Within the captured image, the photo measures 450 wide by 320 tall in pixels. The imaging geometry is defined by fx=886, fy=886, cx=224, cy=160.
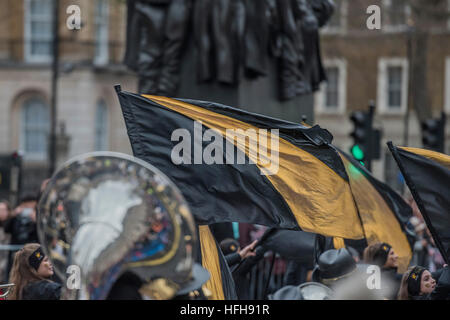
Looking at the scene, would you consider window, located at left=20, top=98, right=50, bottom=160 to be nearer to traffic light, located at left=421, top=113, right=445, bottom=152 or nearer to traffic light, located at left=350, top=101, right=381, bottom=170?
traffic light, located at left=421, top=113, right=445, bottom=152

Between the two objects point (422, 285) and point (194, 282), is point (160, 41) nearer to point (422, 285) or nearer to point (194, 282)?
point (422, 285)

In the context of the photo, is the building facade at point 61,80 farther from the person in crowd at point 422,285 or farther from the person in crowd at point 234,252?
the person in crowd at point 422,285

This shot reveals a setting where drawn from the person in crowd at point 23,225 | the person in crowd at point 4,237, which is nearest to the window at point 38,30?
the person in crowd at point 4,237

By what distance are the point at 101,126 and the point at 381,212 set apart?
29875mm

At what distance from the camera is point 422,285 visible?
235 inches

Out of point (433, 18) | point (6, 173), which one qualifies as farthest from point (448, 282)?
point (433, 18)

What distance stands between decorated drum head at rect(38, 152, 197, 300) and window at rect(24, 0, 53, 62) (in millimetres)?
32706

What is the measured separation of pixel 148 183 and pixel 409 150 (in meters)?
2.35

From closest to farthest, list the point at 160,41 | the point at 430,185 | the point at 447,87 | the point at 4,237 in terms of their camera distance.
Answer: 1. the point at 430,185
2. the point at 160,41
3. the point at 4,237
4. the point at 447,87

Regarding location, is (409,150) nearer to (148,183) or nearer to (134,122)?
(134,122)

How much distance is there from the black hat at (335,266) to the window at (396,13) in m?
21.2

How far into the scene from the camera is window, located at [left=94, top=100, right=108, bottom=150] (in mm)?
35594

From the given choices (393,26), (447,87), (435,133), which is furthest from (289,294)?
(447,87)
